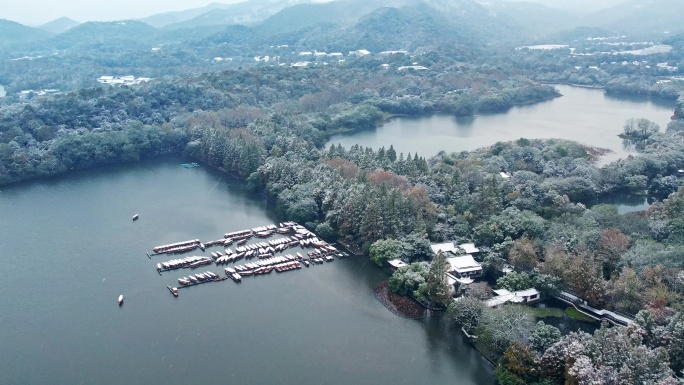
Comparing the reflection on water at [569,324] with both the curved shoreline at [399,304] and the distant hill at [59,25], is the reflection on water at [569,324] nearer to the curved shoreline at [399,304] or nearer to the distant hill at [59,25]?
the curved shoreline at [399,304]

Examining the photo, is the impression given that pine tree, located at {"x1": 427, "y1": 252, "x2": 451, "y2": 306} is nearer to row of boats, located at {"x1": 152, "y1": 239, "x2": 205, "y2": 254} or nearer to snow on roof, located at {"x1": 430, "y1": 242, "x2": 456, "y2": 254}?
snow on roof, located at {"x1": 430, "y1": 242, "x2": 456, "y2": 254}

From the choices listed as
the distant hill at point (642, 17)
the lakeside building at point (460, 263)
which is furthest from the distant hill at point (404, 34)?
the lakeside building at point (460, 263)

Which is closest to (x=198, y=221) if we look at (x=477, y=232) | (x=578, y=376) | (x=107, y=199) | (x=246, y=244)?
(x=246, y=244)

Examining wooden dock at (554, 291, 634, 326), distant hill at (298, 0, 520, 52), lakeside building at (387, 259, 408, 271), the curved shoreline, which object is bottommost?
the curved shoreline

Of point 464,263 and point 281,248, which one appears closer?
point 464,263

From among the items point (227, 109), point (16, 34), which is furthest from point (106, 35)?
point (227, 109)

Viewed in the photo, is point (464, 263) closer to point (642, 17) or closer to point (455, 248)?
point (455, 248)

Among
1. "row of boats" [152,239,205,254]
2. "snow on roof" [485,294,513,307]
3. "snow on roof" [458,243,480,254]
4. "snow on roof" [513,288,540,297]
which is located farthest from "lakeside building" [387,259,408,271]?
"row of boats" [152,239,205,254]
